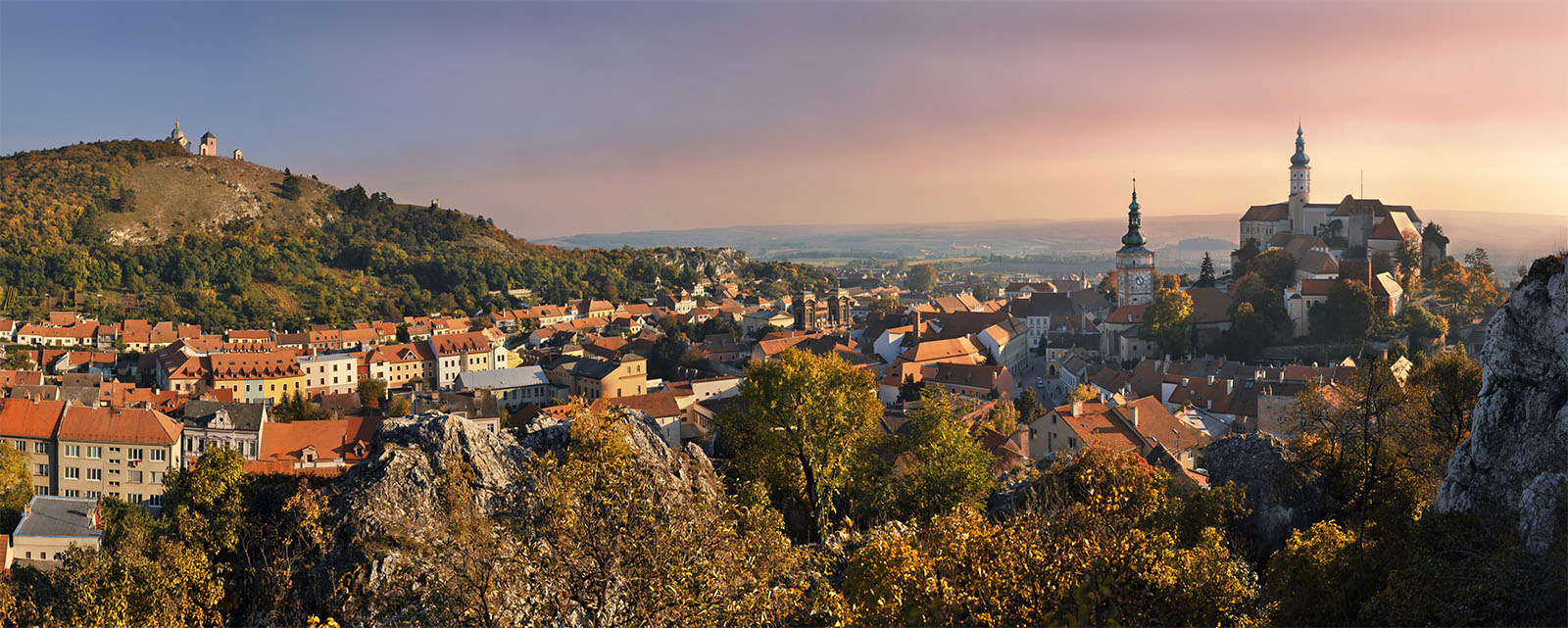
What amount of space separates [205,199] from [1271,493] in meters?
114

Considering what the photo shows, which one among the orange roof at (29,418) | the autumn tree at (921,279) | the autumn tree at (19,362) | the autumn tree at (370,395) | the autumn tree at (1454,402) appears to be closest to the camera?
the autumn tree at (1454,402)

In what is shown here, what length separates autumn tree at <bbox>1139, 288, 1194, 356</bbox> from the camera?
50.3 metres

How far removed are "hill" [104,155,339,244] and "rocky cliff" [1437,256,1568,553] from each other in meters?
105

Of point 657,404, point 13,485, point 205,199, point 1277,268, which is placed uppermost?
point 205,199

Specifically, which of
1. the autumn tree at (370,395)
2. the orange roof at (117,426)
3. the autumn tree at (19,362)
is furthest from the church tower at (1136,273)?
the autumn tree at (19,362)

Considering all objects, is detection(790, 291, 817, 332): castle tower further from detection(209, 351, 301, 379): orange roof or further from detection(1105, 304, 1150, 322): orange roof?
detection(209, 351, 301, 379): orange roof

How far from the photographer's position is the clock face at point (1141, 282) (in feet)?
208

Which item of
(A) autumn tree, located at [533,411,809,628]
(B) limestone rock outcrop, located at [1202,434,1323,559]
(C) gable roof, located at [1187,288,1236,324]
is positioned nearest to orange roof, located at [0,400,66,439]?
(A) autumn tree, located at [533,411,809,628]

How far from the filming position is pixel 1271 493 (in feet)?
59.3

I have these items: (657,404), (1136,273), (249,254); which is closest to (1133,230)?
(1136,273)

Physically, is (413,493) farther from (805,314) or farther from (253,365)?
(805,314)

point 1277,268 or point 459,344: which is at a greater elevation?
point 1277,268

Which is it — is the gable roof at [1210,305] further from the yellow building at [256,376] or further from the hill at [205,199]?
the hill at [205,199]

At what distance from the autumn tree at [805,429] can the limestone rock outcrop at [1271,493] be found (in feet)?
23.4
